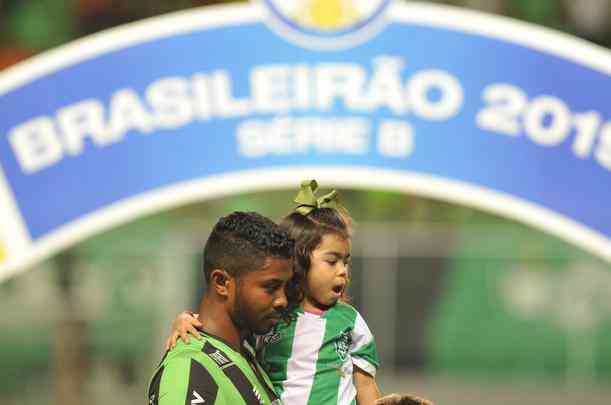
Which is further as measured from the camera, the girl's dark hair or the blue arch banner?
the blue arch banner

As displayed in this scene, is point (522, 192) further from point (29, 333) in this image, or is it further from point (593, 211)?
point (29, 333)

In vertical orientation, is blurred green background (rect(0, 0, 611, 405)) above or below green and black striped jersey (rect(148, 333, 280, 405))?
below

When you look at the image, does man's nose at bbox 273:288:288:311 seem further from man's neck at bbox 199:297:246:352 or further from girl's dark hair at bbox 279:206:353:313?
girl's dark hair at bbox 279:206:353:313

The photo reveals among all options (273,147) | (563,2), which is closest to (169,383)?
(273,147)

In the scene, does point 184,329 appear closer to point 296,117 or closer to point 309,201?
point 309,201

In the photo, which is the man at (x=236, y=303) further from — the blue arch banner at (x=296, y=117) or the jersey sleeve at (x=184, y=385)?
the blue arch banner at (x=296, y=117)

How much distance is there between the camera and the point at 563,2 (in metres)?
9.09

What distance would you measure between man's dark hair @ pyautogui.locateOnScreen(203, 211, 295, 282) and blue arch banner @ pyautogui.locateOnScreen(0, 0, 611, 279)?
106 inches

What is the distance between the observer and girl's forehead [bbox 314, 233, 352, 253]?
10.1 ft

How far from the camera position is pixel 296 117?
218 inches

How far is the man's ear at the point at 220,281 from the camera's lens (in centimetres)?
275

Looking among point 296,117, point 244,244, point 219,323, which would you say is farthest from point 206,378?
point 296,117

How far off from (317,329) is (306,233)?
0.76 feet

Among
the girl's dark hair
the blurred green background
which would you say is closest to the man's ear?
the girl's dark hair
